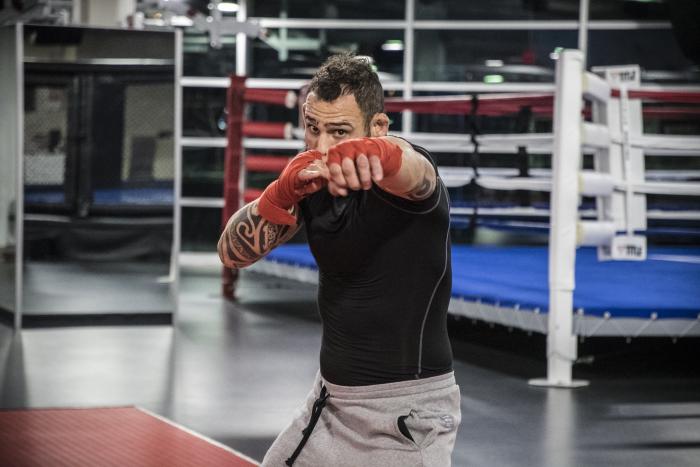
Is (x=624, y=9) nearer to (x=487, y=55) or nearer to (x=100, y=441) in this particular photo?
(x=487, y=55)

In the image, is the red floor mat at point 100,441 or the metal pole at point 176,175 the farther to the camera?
the metal pole at point 176,175

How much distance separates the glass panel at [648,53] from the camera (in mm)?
10781

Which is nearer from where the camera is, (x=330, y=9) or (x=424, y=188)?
(x=424, y=188)

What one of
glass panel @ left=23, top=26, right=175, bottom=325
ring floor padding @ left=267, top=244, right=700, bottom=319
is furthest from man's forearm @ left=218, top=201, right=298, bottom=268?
glass panel @ left=23, top=26, right=175, bottom=325

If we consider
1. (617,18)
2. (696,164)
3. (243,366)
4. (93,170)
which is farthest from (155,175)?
(696,164)

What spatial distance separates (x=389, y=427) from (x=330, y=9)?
9964mm

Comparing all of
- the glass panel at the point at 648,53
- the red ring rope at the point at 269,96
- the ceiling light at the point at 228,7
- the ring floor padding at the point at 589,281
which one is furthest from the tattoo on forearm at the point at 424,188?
the ceiling light at the point at 228,7

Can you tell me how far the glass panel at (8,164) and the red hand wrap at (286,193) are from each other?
500 centimetres

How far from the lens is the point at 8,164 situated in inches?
261

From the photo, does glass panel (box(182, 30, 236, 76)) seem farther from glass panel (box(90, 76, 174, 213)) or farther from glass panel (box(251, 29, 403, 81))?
glass panel (box(90, 76, 174, 213))

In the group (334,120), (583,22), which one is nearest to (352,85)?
(334,120)

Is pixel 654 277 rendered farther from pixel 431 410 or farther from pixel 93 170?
pixel 431 410

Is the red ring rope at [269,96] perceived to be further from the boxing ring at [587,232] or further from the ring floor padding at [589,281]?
the boxing ring at [587,232]

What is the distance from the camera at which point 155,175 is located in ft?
22.1
